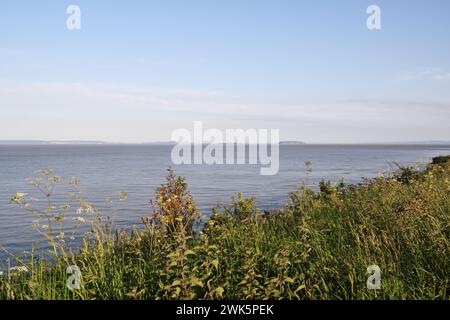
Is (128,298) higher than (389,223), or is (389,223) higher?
(389,223)

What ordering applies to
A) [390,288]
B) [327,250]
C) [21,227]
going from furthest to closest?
[21,227], [327,250], [390,288]

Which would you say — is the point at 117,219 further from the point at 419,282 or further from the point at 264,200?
the point at 419,282

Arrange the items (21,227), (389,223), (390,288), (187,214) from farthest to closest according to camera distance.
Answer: (21,227)
(187,214)
(389,223)
(390,288)

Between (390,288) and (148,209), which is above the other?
(390,288)

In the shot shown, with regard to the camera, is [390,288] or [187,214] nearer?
[390,288]

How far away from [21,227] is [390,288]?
65.0 ft

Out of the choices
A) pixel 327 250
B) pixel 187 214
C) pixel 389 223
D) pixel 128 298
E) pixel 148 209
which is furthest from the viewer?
pixel 148 209

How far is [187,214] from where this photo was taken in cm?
973

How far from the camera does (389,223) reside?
26.1ft

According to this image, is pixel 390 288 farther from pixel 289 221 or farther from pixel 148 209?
pixel 148 209
